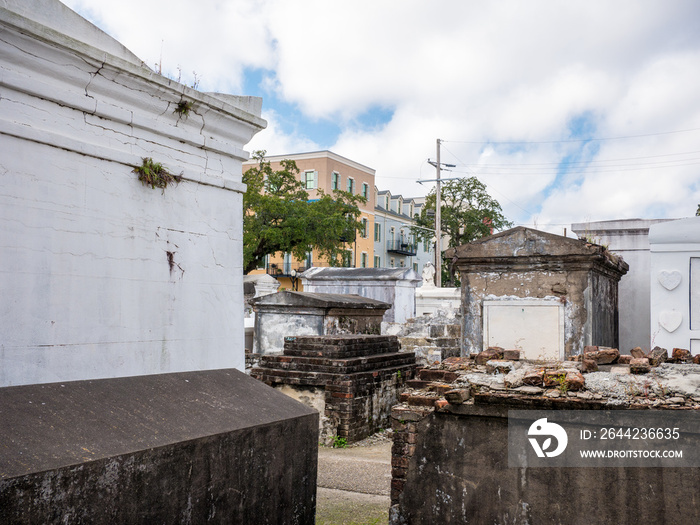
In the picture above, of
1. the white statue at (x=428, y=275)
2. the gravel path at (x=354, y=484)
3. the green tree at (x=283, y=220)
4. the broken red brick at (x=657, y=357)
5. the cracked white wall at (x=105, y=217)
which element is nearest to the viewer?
the cracked white wall at (x=105, y=217)

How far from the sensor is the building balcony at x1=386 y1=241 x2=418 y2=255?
4972 centimetres

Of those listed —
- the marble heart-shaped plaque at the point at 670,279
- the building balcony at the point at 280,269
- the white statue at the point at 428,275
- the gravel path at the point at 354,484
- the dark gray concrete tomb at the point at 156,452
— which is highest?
the building balcony at the point at 280,269

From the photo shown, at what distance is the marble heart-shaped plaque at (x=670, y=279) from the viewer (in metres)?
8.27

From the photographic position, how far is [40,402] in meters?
2.91

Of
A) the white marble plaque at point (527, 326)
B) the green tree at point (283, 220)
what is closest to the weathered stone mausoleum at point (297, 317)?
the white marble plaque at point (527, 326)

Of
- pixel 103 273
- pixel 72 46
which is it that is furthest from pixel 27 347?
pixel 72 46

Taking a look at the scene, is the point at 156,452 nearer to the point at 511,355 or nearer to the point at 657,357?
the point at 511,355

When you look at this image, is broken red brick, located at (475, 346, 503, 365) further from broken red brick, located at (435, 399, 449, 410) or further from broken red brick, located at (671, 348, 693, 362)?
broken red brick, located at (671, 348, 693, 362)

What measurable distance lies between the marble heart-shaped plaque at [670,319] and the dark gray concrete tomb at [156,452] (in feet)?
20.9

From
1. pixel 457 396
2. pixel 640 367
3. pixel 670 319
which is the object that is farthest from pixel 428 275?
pixel 457 396

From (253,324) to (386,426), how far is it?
4.76 m

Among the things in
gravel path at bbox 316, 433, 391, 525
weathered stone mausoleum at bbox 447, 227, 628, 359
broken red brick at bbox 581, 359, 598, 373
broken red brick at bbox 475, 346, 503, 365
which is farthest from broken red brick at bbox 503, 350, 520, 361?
weathered stone mausoleum at bbox 447, 227, 628, 359

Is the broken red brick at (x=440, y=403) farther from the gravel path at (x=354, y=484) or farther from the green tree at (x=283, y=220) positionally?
the green tree at (x=283, y=220)

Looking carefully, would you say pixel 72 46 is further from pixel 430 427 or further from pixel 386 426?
pixel 386 426
